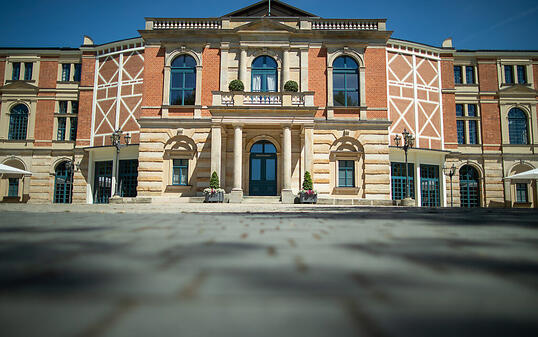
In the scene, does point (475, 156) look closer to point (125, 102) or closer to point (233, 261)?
point (125, 102)

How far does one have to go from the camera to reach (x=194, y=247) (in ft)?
6.97

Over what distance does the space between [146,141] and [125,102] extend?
6.68 m

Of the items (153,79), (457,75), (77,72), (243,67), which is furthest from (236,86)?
(457,75)

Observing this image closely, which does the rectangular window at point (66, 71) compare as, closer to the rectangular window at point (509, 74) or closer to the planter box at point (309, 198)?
the planter box at point (309, 198)

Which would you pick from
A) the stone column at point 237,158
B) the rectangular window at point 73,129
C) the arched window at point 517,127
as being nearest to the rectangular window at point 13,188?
the rectangular window at point 73,129

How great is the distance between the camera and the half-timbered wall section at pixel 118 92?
23719mm

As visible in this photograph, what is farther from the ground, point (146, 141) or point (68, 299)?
point (146, 141)

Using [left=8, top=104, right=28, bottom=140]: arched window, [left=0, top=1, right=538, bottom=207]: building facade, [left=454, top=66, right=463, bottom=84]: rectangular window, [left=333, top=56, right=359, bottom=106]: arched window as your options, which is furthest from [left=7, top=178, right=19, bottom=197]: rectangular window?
[left=454, top=66, right=463, bottom=84]: rectangular window

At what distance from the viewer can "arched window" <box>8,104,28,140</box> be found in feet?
87.4

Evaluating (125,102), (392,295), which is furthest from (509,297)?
(125,102)

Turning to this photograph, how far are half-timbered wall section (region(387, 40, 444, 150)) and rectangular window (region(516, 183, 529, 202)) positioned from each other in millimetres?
7638

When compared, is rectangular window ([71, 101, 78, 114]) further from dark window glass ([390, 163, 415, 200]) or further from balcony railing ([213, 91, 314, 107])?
dark window glass ([390, 163, 415, 200])

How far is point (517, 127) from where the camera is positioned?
1036 inches

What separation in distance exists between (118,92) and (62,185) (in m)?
8.78
